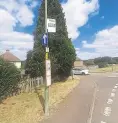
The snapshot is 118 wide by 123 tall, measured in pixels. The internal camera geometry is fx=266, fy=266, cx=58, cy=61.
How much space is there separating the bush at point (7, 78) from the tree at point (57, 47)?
5.21 metres

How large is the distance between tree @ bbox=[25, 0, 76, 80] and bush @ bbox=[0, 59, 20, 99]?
5211mm

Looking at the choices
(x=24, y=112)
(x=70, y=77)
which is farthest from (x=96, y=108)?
(x=70, y=77)

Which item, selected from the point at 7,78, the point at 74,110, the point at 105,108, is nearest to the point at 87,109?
the point at 74,110

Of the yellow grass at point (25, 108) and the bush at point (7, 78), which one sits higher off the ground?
the bush at point (7, 78)

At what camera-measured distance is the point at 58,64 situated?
968 inches

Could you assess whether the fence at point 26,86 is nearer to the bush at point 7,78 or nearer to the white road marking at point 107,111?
the bush at point 7,78

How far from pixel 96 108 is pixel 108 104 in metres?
1.31

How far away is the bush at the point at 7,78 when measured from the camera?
16812mm

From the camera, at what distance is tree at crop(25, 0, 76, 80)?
78.9 feet

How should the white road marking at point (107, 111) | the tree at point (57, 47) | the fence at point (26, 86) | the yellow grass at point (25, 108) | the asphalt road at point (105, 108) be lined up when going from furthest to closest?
the tree at point (57, 47) → the fence at point (26, 86) → the white road marking at point (107, 111) → the yellow grass at point (25, 108) → the asphalt road at point (105, 108)

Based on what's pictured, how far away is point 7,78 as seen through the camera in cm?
1736

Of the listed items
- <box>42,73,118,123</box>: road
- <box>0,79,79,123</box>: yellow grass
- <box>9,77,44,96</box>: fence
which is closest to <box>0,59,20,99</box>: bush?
<box>9,77,44,96</box>: fence

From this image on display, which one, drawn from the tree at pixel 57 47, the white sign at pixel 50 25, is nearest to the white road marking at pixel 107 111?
the white sign at pixel 50 25

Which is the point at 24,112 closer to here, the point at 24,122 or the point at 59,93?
the point at 24,122
